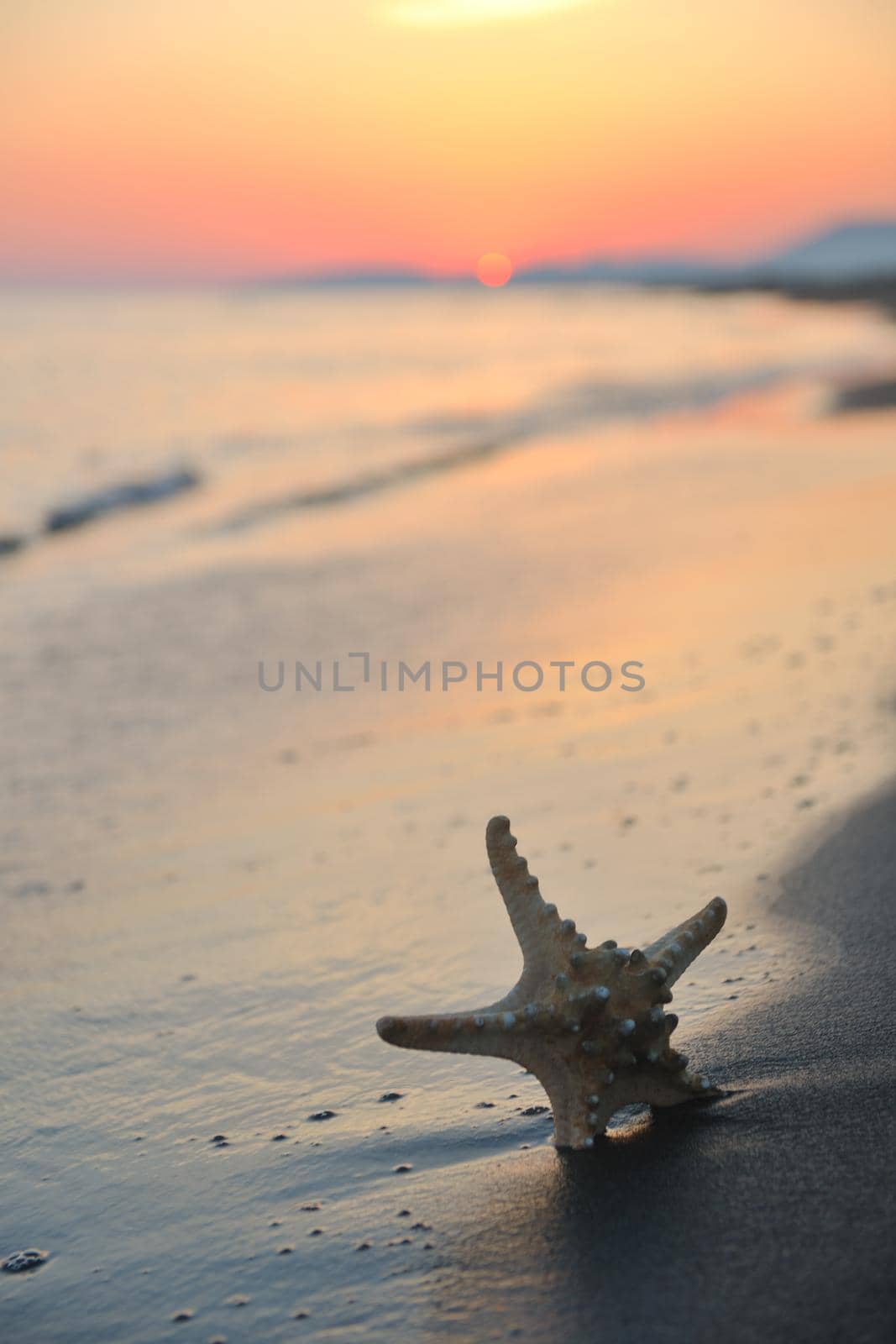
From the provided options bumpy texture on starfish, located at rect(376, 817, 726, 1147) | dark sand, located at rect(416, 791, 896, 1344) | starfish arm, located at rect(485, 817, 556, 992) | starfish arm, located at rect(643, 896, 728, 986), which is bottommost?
dark sand, located at rect(416, 791, 896, 1344)

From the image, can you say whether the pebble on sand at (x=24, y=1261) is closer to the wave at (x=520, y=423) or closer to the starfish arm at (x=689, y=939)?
the starfish arm at (x=689, y=939)

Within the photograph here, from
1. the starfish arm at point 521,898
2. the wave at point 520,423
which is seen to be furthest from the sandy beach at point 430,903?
the wave at point 520,423

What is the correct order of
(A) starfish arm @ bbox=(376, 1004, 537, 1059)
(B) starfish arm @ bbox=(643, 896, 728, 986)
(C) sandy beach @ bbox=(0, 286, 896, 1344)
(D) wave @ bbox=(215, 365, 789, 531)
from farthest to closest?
(D) wave @ bbox=(215, 365, 789, 531), (B) starfish arm @ bbox=(643, 896, 728, 986), (A) starfish arm @ bbox=(376, 1004, 537, 1059), (C) sandy beach @ bbox=(0, 286, 896, 1344)

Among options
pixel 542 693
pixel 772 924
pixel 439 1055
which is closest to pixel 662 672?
pixel 542 693

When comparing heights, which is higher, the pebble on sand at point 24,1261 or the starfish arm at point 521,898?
the starfish arm at point 521,898

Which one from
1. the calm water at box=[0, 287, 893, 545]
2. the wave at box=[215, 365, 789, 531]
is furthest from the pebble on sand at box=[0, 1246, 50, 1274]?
the wave at box=[215, 365, 789, 531]

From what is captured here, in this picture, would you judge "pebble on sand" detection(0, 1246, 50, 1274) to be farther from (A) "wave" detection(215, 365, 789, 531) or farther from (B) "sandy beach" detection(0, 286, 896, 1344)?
(A) "wave" detection(215, 365, 789, 531)
